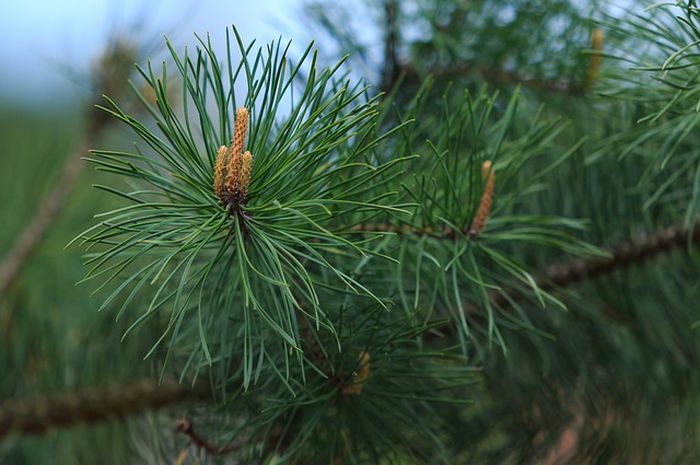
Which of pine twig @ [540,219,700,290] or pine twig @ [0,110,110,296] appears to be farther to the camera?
pine twig @ [0,110,110,296]

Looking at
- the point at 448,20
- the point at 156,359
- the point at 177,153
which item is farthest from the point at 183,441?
the point at 448,20

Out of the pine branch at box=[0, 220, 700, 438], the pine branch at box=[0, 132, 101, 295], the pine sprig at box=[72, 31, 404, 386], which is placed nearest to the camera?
the pine sprig at box=[72, 31, 404, 386]

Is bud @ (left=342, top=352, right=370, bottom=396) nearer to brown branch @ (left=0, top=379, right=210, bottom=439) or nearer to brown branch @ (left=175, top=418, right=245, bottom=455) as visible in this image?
brown branch @ (left=175, top=418, right=245, bottom=455)

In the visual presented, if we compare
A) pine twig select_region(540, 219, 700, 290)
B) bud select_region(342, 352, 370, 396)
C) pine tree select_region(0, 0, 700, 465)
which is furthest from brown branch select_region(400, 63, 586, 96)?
bud select_region(342, 352, 370, 396)

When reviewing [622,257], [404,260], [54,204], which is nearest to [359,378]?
[404,260]

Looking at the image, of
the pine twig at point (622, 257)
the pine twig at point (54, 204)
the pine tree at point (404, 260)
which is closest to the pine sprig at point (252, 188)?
the pine tree at point (404, 260)

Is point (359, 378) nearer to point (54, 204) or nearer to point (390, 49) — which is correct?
point (390, 49)

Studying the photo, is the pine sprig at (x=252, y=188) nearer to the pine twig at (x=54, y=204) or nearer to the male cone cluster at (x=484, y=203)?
the male cone cluster at (x=484, y=203)
